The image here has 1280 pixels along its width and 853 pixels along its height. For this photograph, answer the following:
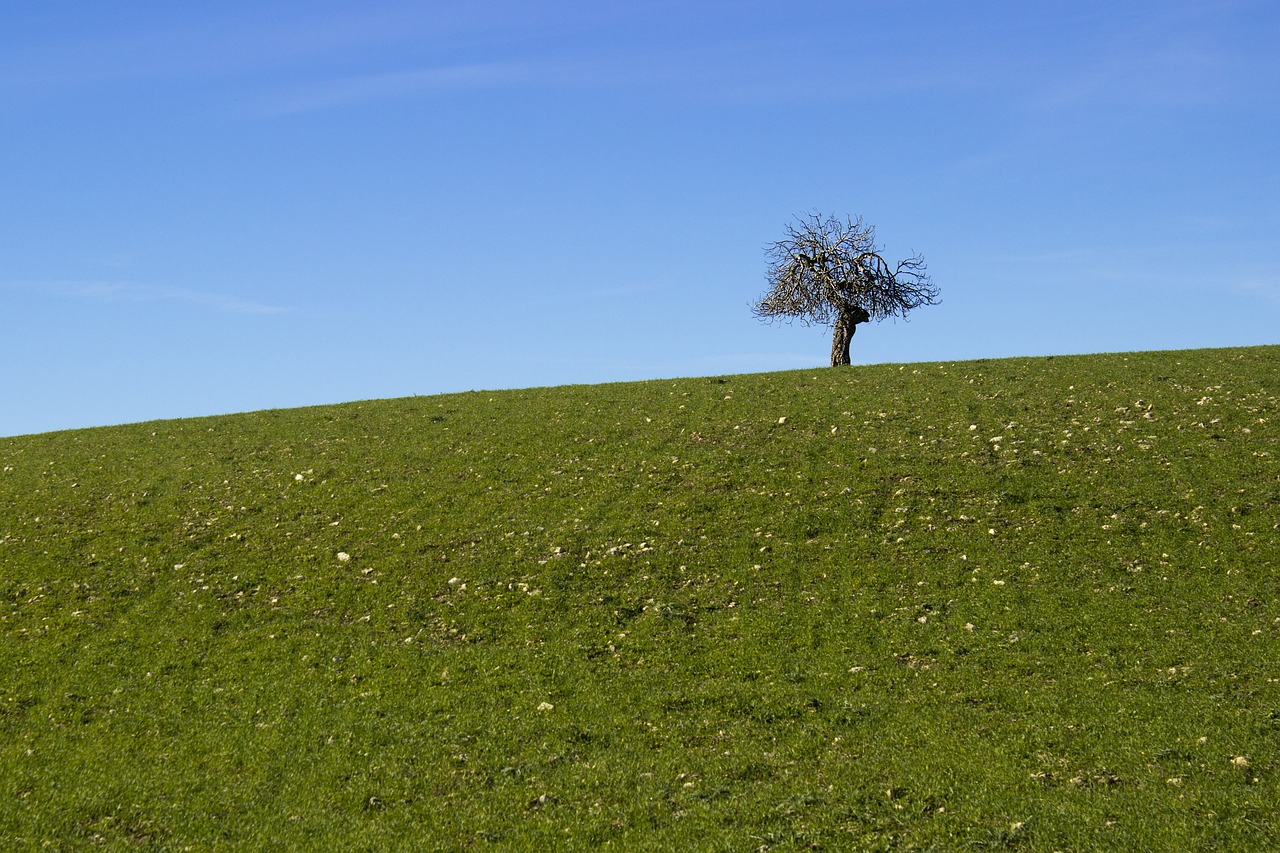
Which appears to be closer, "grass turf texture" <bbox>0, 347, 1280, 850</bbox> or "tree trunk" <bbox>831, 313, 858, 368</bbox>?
"grass turf texture" <bbox>0, 347, 1280, 850</bbox>

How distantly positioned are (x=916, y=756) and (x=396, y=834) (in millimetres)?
8094

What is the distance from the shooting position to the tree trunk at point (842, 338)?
56531 millimetres

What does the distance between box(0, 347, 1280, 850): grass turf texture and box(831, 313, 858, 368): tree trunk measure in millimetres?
15620

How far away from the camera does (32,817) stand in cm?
1670

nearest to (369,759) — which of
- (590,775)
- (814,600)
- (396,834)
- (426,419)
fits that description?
(396,834)

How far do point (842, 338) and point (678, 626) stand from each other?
118 feet

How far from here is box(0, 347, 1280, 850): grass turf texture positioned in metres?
16.0

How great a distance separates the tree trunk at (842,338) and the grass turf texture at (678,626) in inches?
615

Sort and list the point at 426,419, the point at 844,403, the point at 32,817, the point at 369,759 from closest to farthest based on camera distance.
Result: the point at 32,817 → the point at 369,759 → the point at 844,403 → the point at 426,419

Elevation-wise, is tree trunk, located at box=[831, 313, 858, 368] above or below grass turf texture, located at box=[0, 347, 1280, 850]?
above

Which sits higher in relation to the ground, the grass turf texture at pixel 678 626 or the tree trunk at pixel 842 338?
the tree trunk at pixel 842 338

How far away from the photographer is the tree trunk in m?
56.5

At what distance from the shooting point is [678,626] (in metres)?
23.5

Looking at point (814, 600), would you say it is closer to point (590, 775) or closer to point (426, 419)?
point (590, 775)
